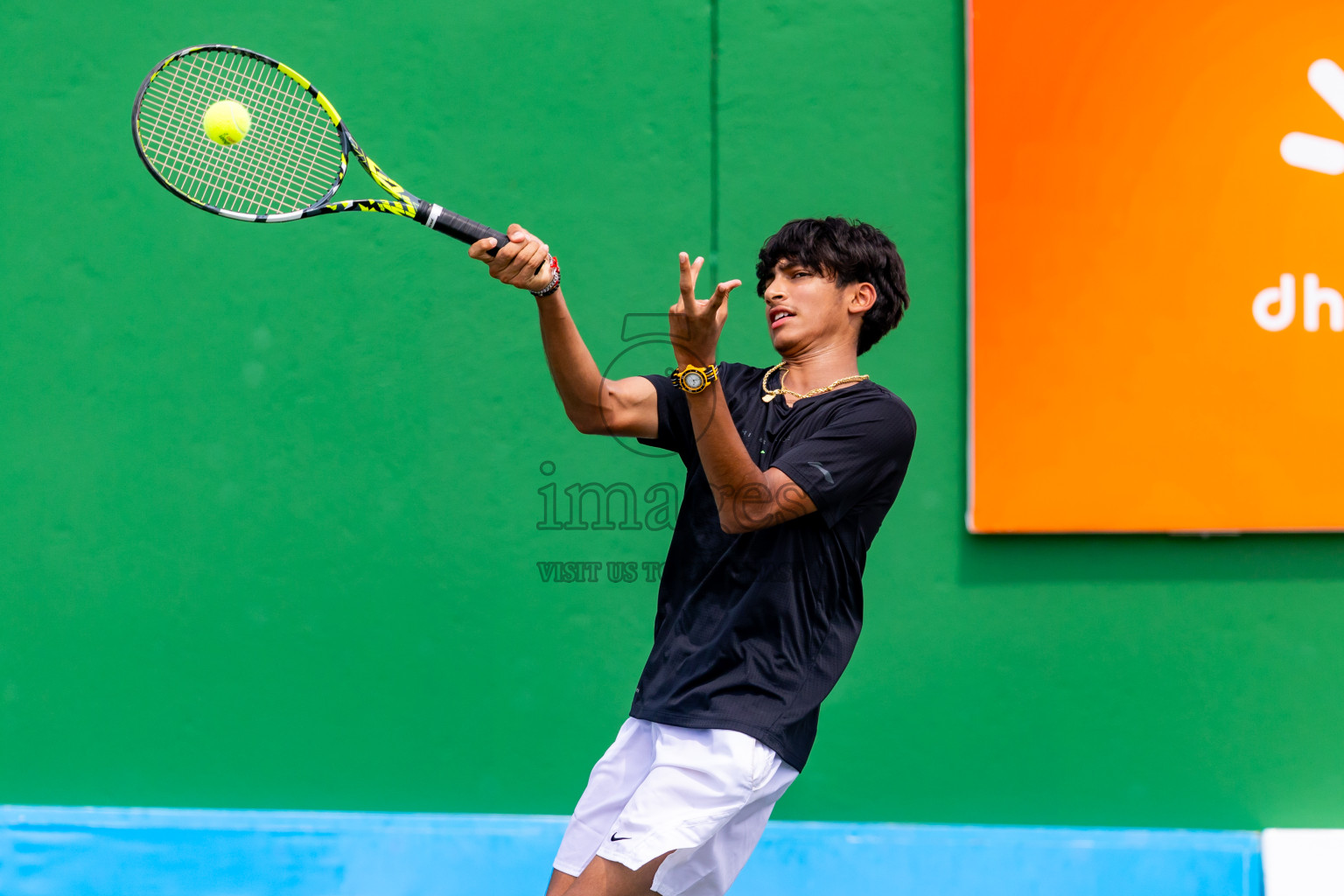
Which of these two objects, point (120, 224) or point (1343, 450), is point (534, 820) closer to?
point (120, 224)

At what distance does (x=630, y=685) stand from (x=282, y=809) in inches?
43.3

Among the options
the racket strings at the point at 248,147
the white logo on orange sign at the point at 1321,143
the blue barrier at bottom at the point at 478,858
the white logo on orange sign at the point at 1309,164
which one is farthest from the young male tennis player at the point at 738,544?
the white logo on orange sign at the point at 1321,143

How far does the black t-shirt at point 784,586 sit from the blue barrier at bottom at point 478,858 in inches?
49.4

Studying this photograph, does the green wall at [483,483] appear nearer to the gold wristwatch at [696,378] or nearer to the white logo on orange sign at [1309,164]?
the white logo on orange sign at [1309,164]

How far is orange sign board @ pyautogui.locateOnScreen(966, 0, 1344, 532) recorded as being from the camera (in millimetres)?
2842

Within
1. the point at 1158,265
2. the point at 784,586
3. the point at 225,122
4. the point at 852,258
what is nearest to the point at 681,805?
the point at 784,586

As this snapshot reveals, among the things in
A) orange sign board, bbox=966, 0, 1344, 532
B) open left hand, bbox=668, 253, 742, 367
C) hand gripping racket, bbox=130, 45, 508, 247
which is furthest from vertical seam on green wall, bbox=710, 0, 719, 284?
open left hand, bbox=668, 253, 742, 367

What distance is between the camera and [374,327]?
2986 millimetres

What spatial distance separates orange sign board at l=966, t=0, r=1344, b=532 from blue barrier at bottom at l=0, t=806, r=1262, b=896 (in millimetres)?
911

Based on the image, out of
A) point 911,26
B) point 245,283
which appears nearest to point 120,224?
point 245,283

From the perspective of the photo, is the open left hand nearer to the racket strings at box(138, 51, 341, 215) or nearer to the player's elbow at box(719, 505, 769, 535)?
the player's elbow at box(719, 505, 769, 535)

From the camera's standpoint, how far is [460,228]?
179 centimetres

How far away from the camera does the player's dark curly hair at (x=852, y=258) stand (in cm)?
195

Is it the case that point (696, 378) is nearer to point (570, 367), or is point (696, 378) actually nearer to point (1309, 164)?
point (570, 367)
